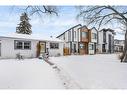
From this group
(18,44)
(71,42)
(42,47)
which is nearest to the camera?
(18,44)

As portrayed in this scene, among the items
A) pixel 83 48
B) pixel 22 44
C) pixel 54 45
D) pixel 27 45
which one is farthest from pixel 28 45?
pixel 83 48

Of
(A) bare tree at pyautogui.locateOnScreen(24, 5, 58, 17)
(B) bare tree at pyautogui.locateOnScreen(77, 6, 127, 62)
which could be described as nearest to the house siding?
(B) bare tree at pyautogui.locateOnScreen(77, 6, 127, 62)

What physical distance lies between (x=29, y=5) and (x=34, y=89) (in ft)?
11.1

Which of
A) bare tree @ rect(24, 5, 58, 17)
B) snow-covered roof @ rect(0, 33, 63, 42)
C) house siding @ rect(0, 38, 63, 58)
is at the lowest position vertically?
house siding @ rect(0, 38, 63, 58)

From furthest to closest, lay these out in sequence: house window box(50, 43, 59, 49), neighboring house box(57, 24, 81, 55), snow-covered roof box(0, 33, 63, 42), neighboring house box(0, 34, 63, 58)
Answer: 1. neighboring house box(57, 24, 81, 55)
2. house window box(50, 43, 59, 49)
3. snow-covered roof box(0, 33, 63, 42)
4. neighboring house box(0, 34, 63, 58)

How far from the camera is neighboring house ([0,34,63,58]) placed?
1475 centimetres

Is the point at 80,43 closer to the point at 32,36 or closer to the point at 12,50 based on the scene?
the point at 32,36

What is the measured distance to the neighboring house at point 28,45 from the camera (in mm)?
14750

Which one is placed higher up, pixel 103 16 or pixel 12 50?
pixel 103 16

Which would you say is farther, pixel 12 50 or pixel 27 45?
pixel 27 45

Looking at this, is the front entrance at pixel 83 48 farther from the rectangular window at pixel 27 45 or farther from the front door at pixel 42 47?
the rectangular window at pixel 27 45

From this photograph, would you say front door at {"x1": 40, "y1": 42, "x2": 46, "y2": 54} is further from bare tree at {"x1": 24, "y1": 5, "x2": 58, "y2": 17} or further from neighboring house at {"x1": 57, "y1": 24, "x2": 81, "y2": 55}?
bare tree at {"x1": 24, "y1": 5, "x2": 58, "y2": 17}

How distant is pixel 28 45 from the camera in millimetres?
16312
